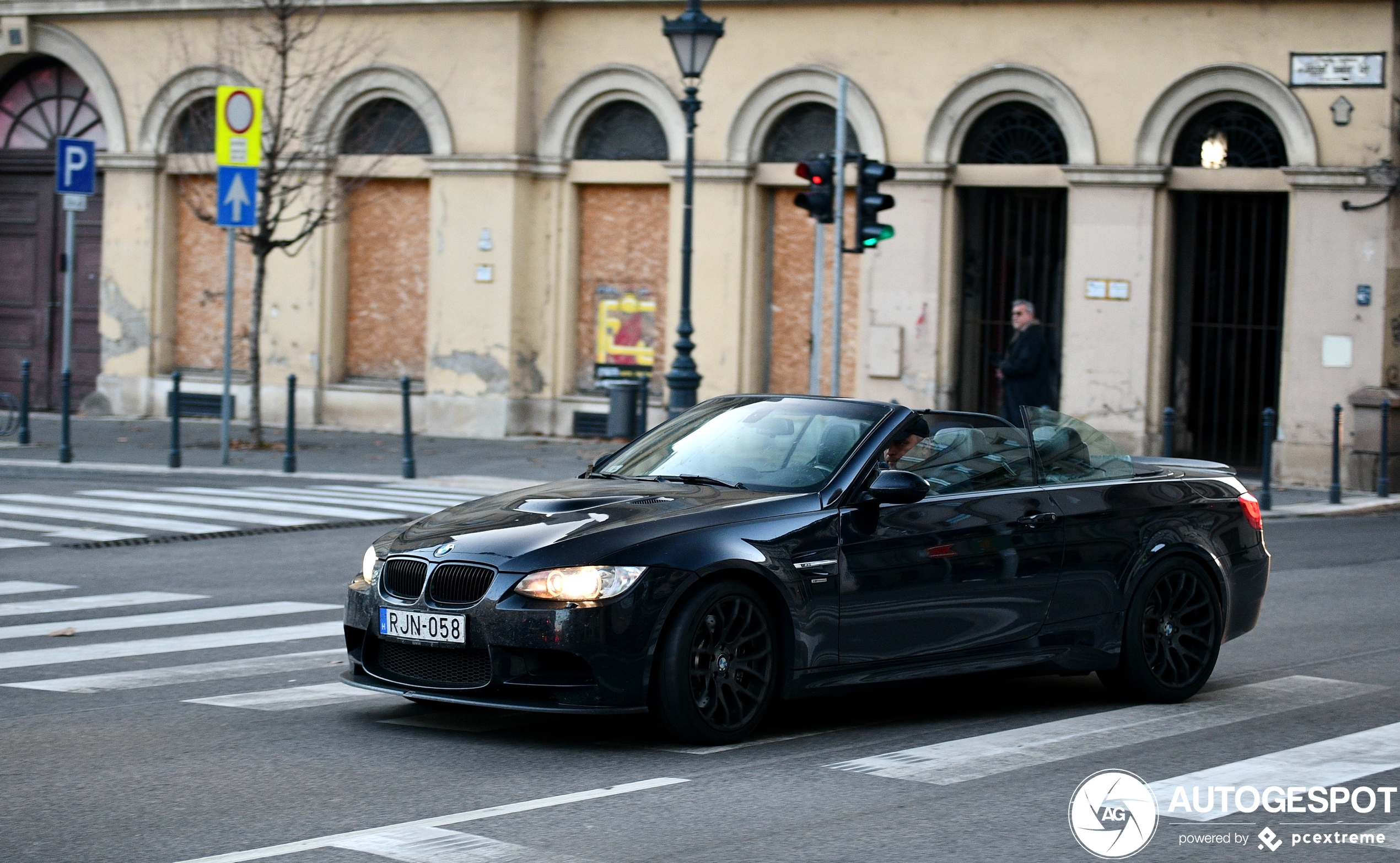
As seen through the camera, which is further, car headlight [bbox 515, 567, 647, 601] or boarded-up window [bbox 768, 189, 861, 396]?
boarded-up window [bbox 768, 189, 861, 396]

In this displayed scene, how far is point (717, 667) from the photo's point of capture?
7156 millimetres

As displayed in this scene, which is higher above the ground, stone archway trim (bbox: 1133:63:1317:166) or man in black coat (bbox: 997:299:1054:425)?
stone archway trim (bbox: 1133:63:1317:166)

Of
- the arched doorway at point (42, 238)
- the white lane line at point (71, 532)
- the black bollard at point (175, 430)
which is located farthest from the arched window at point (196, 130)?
the white lane line at point (71, 532)

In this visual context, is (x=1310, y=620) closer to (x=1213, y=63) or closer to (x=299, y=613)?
(x=299, y=613)

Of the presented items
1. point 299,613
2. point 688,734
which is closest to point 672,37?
point 299,613

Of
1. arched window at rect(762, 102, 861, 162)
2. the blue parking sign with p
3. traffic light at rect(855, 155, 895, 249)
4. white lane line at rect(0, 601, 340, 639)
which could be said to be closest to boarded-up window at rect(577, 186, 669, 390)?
arched window at rect(762, 102, 861, 162)

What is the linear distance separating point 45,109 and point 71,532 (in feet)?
55.3

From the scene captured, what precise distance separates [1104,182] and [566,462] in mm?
7378

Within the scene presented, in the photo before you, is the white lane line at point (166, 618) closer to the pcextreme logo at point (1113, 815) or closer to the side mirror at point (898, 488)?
the side mirror at point (898, 488)

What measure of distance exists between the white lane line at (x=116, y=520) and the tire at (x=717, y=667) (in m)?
8.65

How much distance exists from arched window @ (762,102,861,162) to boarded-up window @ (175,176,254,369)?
8394mm

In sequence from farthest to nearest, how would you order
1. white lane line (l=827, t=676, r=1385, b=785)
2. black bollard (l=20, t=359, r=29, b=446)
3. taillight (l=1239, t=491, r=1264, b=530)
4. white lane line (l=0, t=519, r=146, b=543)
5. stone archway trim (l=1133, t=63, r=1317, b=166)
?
Result: black bollard (l=20, t=359, r=29, b=446) < stone archway trim (l=1133, t=63, r=1317, b=166) < white lane line (l=0, t=519, r=146, b=543) < taillight (l=1239, t=491, r=1264, b=530) < white lane line (l=827, t=676, r=1385, b=785)

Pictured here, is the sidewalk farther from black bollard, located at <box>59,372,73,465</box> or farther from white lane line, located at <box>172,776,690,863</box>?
white lane line, located at <box>172,776,690,863</box>

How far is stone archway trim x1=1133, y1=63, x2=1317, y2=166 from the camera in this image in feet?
71.0
